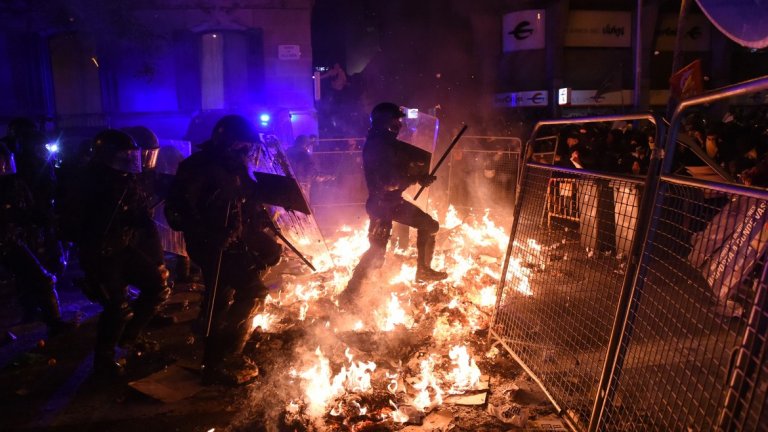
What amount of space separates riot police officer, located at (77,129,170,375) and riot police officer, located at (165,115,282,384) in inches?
20.3

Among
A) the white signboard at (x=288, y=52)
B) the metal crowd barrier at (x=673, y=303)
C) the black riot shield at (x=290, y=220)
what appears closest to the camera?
the metal crowd barrier at (x=673, y=303)

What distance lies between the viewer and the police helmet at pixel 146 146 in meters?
5.79

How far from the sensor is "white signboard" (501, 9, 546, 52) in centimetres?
2039

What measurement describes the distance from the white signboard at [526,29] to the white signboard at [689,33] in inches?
241

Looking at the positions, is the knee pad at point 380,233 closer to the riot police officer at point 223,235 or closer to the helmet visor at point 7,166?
the riot police officer at point 223,235

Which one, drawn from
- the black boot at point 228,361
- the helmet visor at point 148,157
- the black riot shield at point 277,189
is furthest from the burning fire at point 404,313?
the helmet visor at point 148,157

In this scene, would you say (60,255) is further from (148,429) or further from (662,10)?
(662,10)

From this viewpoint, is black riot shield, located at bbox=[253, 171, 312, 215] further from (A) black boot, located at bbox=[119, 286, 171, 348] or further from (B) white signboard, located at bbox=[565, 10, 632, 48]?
(B) white signboard, located at bbox=[565, 10, 632, 48]

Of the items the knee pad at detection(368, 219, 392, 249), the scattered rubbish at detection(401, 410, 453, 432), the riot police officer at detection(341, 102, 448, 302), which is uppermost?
the riot police officer at detection(341, 102, 448, 302)

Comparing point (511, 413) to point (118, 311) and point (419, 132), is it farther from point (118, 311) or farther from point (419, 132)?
point (419, 132)

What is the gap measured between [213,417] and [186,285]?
3.62 m

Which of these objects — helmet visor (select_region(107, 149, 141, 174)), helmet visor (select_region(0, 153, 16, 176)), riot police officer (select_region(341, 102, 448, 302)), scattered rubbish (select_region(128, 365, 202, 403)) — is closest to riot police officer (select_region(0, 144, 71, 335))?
helmet visor (select_region(0, 153, 16, 176))

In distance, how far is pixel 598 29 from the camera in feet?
70.1

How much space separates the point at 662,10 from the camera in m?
21.9
